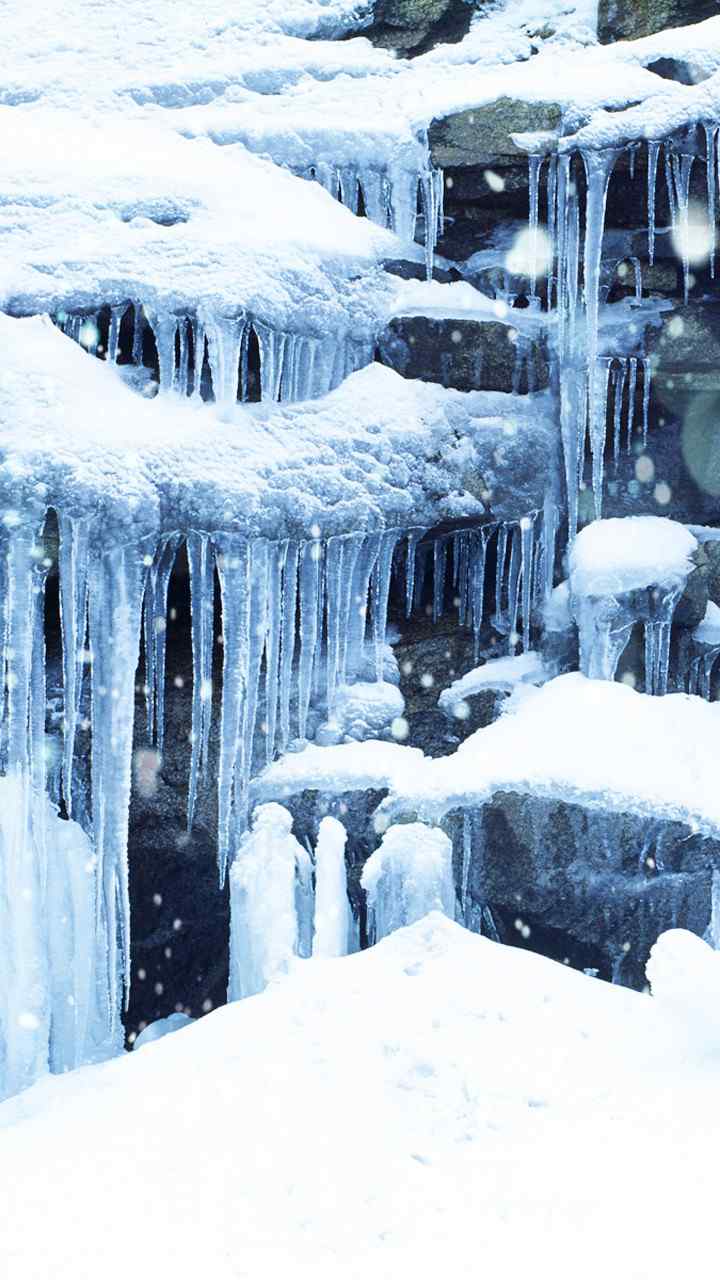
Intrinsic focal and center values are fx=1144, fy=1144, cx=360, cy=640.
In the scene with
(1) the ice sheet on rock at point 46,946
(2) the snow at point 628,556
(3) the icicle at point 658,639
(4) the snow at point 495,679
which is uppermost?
(2) the snow at point 628,556

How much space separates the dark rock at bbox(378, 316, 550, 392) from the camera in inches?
388

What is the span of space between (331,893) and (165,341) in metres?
4.38

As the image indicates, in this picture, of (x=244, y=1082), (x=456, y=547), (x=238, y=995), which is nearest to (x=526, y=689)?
(x=456, y=547)

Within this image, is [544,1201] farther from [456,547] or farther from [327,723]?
[456,547]

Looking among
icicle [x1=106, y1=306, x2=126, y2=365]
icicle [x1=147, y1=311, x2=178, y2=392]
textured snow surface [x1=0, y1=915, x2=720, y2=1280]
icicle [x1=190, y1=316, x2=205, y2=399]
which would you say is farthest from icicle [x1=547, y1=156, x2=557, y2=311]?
textured snow surface [x1=0, y1=915, x2=720, y2=1280]

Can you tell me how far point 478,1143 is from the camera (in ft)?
16.0

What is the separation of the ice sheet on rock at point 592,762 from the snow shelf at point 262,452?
1.94m

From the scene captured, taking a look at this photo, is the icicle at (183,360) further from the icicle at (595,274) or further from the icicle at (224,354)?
the icicle at (595,274)

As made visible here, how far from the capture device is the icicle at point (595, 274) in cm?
926

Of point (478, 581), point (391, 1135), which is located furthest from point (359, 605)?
point (391, 1135)

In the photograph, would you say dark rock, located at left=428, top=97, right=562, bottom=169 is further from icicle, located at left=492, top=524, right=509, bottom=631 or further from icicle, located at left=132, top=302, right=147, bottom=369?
icicle, located at left=492, top=524, right=509, bottom=631

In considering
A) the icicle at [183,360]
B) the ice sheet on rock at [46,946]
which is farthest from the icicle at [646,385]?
the ice sheet on rock at [46,946]

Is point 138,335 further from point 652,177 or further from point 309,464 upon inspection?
point 652,177

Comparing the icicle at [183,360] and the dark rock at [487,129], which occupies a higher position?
the dark rock at [487,129]
